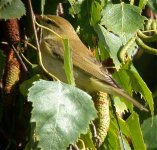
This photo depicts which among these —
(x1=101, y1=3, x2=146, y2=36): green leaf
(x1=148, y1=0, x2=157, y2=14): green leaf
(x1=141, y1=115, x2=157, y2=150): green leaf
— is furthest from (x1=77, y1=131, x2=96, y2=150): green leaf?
(x1=141, y1=115, x2=157, y2=150): green leaf

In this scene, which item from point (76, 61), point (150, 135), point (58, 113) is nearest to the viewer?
point (58, 113)

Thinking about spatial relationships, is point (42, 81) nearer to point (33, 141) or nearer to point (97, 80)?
point (33, 141)

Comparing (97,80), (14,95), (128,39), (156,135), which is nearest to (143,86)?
(128,39)

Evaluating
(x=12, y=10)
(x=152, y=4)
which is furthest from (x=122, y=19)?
(x=12, y=10)

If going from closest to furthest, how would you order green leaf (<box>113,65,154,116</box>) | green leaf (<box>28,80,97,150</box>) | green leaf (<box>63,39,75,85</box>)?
1. green leaf (<box>28,80,97,150</box>)
2. green leaf (<box>63,39,75,85</box>)
3. green leaf (<box>113,65,154,116</box>)

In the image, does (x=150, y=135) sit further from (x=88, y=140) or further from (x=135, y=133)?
(x=88, y=140)

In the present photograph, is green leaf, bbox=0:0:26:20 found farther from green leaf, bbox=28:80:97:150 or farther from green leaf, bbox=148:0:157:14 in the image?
green leaf, bbox=148:0:157:14
